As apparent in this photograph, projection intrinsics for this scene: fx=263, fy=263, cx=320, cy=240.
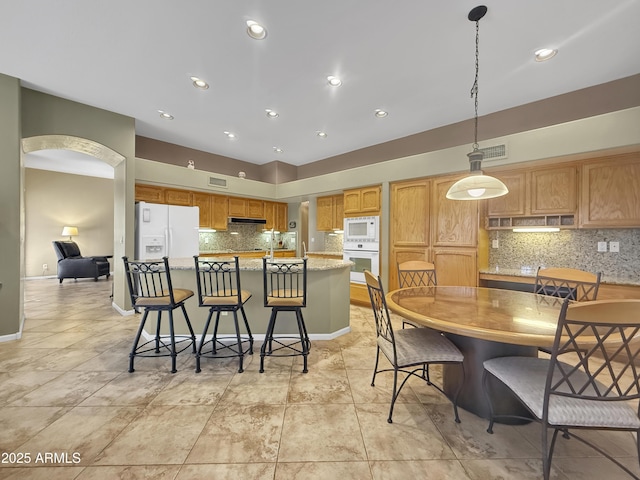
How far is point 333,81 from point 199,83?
155cm

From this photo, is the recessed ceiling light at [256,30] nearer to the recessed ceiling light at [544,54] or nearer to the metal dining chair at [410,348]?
the metal dining chair at [410,348]

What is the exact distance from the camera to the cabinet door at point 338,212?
17.8 feet

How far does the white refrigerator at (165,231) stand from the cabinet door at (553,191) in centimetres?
526

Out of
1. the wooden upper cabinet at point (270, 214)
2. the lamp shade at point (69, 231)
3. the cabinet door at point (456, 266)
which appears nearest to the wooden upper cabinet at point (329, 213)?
the wooden upper cabinet at point (270, 214)

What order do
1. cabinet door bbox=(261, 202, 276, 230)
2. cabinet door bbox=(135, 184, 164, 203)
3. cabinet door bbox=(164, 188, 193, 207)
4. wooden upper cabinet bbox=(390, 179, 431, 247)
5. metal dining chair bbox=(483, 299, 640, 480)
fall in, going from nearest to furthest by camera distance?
metal dining chair bbox=(483, 299, 640, 480), wooden upper cabinet bbox=(390, 179, 431, 247), cabinet door bbox=(135, 184, 164, 203), cabinet door bbox=(164, 188, 193, 207), cabinet door bbox=(261, 202, 276, 230)

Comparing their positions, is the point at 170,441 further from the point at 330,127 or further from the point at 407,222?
the point at 330,127

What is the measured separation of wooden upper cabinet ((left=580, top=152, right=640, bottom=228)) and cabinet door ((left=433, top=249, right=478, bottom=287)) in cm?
118

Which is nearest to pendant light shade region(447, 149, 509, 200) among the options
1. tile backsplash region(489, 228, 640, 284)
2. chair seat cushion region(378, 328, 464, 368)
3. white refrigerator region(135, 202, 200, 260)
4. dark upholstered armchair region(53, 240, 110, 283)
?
chair seat cushion region(378, 328, 464, 368)

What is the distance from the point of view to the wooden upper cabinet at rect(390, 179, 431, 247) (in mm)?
4012

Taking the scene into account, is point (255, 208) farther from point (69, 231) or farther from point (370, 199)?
point (69, 231)

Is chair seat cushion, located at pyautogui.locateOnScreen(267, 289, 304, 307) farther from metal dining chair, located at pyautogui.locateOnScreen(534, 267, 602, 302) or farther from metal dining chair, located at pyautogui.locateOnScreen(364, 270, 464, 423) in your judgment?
metal dining chair, located at pyautogui.locateOnScreen(534, 267, 602, 302)

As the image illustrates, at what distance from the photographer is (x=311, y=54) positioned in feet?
8.34

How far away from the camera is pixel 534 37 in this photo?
7.53ft

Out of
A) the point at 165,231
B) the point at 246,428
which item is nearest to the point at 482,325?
the point at 246,428
